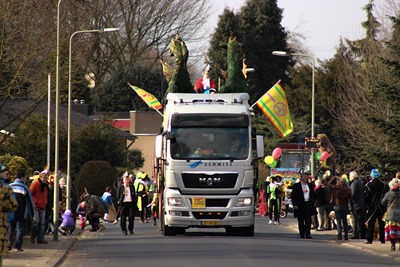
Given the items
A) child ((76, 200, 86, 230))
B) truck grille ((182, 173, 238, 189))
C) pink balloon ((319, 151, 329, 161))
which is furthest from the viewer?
pink balloon ((319, 151, 329, 161))

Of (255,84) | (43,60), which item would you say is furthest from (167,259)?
(255,84)

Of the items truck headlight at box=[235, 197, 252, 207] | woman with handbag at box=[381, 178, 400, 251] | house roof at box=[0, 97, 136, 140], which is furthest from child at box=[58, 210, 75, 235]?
woman with handbag at box=[381, 178, 400, 251]

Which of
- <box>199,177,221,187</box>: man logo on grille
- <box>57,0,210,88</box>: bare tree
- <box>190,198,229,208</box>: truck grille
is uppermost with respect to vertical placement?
<box>57,0,210,88</box>: bare tree

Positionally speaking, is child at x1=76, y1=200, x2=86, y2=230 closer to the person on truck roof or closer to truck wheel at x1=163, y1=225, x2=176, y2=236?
the person on truck roof

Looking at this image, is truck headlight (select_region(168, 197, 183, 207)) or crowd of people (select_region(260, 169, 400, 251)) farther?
truck headlight (select_region(168, 197, 183, 207))

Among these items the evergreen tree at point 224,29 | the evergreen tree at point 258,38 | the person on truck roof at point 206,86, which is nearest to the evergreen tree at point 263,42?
the evergreen tree at point 258,38

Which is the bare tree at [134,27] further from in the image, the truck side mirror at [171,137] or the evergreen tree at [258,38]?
the truck side mirror at [171,137]

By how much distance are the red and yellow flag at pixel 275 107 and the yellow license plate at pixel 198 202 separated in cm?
1930

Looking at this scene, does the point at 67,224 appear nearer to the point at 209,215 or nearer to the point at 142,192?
the point at 209,215

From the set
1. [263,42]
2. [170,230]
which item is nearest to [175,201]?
[170,230]

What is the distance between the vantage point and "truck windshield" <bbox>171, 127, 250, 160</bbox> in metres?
27.6

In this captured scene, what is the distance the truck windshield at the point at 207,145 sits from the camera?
27.6 m

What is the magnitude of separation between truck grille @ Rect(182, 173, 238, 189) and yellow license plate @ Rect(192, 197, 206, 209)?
1.05 ft

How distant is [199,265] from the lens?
19.8 metres
